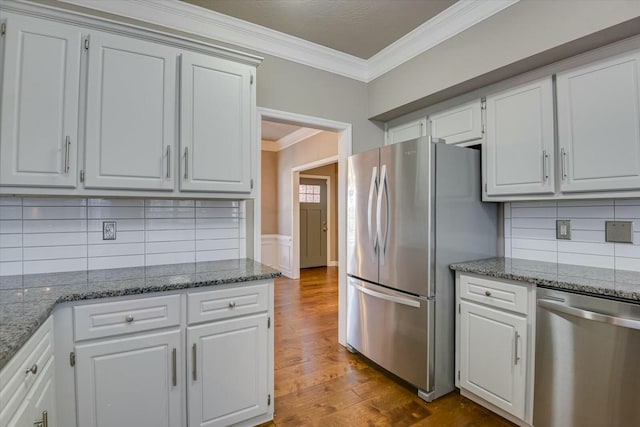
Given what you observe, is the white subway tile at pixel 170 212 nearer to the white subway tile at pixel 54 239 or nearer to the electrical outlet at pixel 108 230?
the electrical outlet at pixel 108 230

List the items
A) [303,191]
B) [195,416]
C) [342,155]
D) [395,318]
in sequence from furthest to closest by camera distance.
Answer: [303,191]
[342,155]
[395,318]
[195,416]

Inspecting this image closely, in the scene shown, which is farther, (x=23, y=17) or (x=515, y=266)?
(x=515, y=266)

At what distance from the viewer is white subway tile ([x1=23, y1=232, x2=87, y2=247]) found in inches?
→ 70.6

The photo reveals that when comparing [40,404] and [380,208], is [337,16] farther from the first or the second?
[40,404]

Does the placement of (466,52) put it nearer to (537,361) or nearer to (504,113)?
(504,113)

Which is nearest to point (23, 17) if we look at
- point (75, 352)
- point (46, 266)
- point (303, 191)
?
point (46, 266)

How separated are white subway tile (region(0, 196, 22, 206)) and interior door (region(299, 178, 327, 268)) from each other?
5261mm

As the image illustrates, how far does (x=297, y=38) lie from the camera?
2.55 meters

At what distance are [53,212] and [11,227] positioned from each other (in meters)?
0.20

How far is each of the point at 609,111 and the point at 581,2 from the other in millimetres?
592

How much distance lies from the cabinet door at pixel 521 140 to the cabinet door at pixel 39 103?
8.51ft

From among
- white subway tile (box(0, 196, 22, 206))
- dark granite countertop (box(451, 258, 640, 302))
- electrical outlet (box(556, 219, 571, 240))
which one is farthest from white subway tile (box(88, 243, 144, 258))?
electrical outlet (box(556, 219, 571, 240))

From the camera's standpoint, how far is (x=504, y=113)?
215 cm

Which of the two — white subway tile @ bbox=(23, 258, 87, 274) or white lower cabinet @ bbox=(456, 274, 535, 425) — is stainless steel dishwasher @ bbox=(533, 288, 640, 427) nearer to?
white lower cabinet @ bbox=(456, 274, 535, 425)
